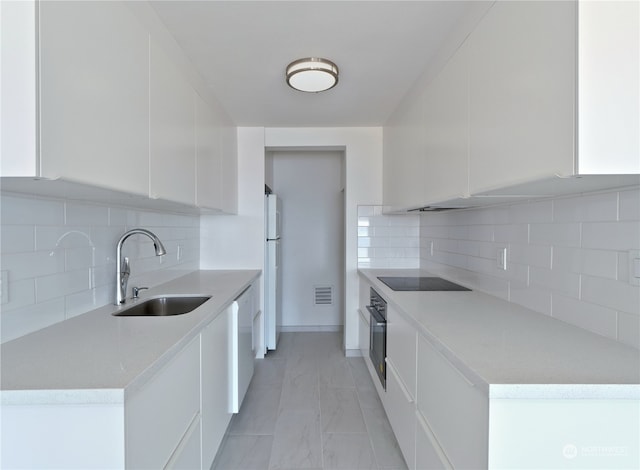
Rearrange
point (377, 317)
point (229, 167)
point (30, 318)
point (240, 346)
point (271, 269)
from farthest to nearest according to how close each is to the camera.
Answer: point (271, 269), point (229, 167), point (377, 317), point (240, 346), point (30, 318)

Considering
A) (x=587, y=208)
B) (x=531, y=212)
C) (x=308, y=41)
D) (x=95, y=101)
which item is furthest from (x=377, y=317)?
(x=95, y=101)

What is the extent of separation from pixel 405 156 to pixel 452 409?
70.7 inches

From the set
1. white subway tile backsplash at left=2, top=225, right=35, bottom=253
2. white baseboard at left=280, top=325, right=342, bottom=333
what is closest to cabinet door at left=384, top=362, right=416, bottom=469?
white subway tile backsplash at left=2, top=225, right=35, bottom=253

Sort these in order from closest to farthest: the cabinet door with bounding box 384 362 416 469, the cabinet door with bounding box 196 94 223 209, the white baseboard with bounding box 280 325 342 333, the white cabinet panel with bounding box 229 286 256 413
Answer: the cabinet door with bounding box 384 362 416 469
the white cabinet panel with bounding box 229 286 256 413
the cabinet door with bounding box 196 94 223 209
the white baseboard with bounding box 280 325 342 333

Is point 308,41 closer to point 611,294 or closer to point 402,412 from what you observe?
point 611,294

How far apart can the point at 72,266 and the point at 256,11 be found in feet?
4.48

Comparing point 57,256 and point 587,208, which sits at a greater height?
point 587,208

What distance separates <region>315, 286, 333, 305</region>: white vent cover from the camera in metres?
4.23

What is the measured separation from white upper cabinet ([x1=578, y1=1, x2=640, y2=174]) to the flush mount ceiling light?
4.13 ft

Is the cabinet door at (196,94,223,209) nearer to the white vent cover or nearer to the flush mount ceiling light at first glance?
the flush mount ceiling light

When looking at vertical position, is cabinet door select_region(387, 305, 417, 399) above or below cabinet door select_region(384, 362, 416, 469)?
above

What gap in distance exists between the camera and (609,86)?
0.85 metres

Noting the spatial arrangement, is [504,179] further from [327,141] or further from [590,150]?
[327,141]

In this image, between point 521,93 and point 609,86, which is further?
point 521,93
